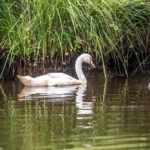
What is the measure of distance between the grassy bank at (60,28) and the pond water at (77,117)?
1.01 m

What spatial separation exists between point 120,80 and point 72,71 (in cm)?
147

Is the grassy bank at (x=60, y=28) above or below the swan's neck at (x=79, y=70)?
above

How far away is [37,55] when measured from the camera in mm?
16359

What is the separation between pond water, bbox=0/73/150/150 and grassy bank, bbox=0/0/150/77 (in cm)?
101

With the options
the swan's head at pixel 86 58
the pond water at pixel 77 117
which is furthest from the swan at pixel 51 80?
the pond water at pixel 77 117

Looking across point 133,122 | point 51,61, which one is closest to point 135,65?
point 51,61

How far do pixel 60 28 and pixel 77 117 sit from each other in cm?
618

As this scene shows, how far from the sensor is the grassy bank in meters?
16.2

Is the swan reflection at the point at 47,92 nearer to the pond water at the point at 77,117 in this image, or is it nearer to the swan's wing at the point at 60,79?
the pond water at the point at 77,117

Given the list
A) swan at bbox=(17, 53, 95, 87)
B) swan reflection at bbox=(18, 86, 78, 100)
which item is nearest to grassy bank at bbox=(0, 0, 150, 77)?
swan at bbox=(17, 53, 95, 87)

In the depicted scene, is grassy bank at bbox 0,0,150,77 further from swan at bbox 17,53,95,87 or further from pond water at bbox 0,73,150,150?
pond water at bbox 0,73,150,150

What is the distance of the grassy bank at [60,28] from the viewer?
53.3 ft

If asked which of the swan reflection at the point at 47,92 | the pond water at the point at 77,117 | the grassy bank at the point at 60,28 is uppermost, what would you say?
the grassy bank at the point at 60,28

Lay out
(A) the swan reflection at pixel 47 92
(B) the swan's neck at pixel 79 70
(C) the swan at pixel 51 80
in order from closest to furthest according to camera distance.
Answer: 1. (A) the swan reflection at pixel 47 92
2. (C) the swan at pixel 51 80
3. (B) the swan's neck at pixel 79 70
